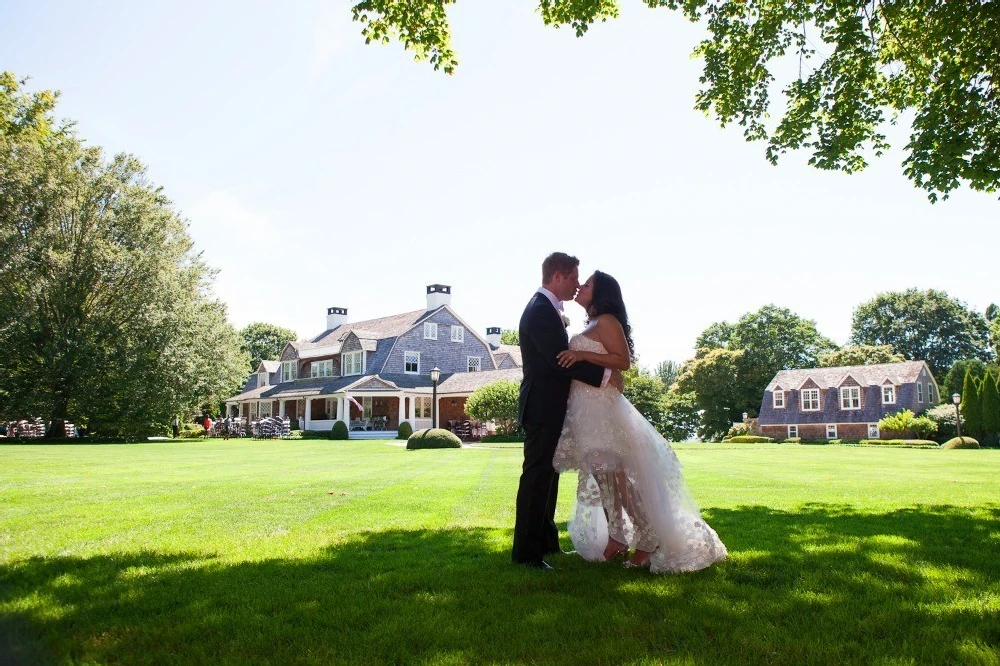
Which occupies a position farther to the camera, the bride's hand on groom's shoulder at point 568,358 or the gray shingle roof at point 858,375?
the gray shingle roof at point 858,375

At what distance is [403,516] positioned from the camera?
762 centimetres

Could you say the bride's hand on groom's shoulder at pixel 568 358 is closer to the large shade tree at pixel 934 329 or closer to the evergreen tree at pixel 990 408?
the evergreen tree at pixel 990 408

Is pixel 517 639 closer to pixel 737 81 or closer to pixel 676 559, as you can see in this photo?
pixel 676 559

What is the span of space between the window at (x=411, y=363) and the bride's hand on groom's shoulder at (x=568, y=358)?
42319 millimetres

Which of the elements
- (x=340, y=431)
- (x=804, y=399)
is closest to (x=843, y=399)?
(x=804, y=399)

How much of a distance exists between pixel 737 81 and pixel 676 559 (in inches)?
388

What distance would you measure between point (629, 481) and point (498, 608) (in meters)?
1.67

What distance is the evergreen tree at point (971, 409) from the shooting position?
38.1 metres

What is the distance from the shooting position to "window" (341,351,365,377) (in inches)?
1831

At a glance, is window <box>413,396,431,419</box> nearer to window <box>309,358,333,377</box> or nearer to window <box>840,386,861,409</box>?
window <box>309,358,333,377</box>

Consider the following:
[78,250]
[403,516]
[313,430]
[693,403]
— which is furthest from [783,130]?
[693,403]

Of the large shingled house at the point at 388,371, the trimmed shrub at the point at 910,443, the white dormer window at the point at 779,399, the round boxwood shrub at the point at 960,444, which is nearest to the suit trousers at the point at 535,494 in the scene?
the round boxwood shrub at the point at 960,444

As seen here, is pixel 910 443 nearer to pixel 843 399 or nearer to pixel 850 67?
pixel 843 399

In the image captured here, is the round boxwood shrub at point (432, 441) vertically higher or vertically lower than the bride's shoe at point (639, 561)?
lower
